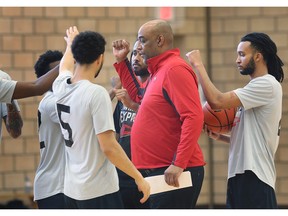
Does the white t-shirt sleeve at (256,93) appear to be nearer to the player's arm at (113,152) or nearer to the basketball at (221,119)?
the basketball at (221,119)

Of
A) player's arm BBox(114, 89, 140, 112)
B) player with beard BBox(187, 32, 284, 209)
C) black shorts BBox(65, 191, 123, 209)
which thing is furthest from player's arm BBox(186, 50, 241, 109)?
black shorts BBox(65, 191, 123, 209)

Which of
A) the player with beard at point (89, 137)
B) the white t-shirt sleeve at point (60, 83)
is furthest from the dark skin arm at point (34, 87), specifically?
the player with beard at point (89, 137)

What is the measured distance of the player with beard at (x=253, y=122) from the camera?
5.53m

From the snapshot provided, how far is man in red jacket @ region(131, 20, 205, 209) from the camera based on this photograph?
5223 mm

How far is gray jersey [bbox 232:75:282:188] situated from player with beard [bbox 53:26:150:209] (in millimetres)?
896

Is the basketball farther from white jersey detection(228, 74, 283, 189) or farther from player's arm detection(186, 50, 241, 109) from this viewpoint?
player's arm detection(186, 50, 241, 109)

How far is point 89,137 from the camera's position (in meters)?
4.96

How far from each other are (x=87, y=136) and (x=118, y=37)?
546 centimetres

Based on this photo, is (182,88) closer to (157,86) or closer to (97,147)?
(157,86)

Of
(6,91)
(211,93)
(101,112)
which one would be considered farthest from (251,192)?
(6,91)

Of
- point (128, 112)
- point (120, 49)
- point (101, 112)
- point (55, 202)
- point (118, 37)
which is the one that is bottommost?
point (55, 202)

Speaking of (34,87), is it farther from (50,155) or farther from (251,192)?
(251,192)

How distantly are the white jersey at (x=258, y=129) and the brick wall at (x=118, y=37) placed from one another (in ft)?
14.5
